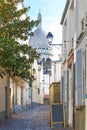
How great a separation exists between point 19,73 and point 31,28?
2.59 m

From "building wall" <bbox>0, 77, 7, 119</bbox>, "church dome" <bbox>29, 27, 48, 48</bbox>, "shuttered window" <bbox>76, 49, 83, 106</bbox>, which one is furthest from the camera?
Answer: "church dome" <bbox>29, 27, 48, 48</bbox>

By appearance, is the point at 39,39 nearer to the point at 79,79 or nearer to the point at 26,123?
the point at 26,123

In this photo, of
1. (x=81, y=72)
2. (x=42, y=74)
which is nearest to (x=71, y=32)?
(x=81, y=72)

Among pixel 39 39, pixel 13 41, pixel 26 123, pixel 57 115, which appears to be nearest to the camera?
pixel 13 41

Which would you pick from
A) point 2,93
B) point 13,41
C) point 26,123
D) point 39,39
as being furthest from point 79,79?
point 39,39

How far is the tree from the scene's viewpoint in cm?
1928

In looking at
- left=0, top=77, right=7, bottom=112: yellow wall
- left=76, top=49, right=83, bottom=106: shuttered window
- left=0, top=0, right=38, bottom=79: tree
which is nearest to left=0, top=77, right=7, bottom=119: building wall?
left=0, top=77, right=7, bottom=112: yellow wall

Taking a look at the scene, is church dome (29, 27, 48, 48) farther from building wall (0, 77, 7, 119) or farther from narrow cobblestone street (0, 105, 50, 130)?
narrow cobblestone street (0, 105, 50, 130)

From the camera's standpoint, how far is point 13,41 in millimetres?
19719

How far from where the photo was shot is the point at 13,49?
19469 mm

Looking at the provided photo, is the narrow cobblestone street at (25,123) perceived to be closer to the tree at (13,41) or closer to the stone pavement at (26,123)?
the stone pavement at (26,123)

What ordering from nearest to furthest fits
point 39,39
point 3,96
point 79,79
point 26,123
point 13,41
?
point 79,79, point 13,41, point 26,123, point 3,96, point 39,39

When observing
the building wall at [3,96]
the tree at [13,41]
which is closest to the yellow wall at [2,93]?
the building wall at [3,96]

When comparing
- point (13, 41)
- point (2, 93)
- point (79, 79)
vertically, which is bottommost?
point (2, 93)
